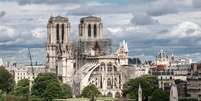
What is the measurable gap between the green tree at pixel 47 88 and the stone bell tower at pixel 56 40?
1791 centimetres

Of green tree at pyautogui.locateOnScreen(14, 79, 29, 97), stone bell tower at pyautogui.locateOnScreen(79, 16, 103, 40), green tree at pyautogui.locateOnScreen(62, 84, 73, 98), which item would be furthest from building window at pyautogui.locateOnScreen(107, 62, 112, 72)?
A: green tree at pyautogui.locateOnScreen(14, 79, 29, 97)

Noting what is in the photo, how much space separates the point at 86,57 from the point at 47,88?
3727cm

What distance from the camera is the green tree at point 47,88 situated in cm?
14025

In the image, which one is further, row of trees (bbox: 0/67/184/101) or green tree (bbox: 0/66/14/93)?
green tree (bbox: 0/66/14/93)

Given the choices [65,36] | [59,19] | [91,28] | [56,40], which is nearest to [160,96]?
[91,28]

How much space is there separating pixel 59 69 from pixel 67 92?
24389 millimetres

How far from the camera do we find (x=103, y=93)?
163875 mm

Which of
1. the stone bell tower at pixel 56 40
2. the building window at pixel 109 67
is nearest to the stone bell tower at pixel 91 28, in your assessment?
the stone bell tower at pixel 56 40

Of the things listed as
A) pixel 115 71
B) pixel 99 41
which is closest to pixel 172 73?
pixel 115 71

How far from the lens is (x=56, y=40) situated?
18162 cm

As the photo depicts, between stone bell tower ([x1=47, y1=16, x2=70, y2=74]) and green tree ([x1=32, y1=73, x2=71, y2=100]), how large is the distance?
17914 mm

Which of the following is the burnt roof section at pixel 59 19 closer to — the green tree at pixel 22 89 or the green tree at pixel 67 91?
the green tree at pixel 22 89

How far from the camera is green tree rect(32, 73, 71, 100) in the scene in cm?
14025

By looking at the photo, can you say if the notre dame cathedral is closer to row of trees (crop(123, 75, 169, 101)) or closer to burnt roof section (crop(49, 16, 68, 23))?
A: burnt roof section (crop(49, 16, 68, 23))
